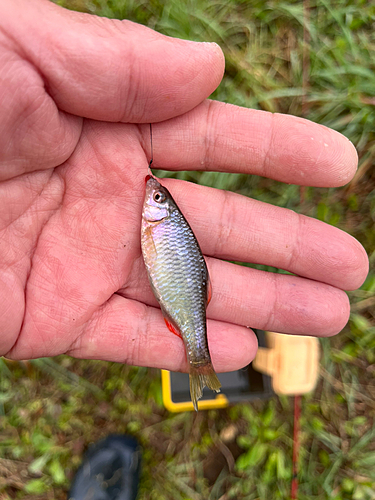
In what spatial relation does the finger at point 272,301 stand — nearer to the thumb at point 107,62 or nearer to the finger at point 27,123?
the finger at point 27,123

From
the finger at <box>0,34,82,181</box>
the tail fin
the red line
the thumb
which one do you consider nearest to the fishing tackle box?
the red line

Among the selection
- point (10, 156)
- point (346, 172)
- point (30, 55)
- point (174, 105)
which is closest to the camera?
point (30, 55)

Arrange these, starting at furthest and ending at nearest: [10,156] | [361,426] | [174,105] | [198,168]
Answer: [361,426] < [198,168] < [174,105] < [10,156]

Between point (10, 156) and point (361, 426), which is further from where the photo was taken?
point (361, 426)

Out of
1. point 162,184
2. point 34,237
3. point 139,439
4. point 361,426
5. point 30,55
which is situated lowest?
point 139,439

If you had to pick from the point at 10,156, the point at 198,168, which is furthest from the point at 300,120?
the point at 10,156

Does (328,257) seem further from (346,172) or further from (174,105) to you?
(174,105)

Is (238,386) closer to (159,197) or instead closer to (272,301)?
(272,301)

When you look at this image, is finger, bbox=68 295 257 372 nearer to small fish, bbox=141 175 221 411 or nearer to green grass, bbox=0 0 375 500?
small fish, bbox=141 175 221 411
